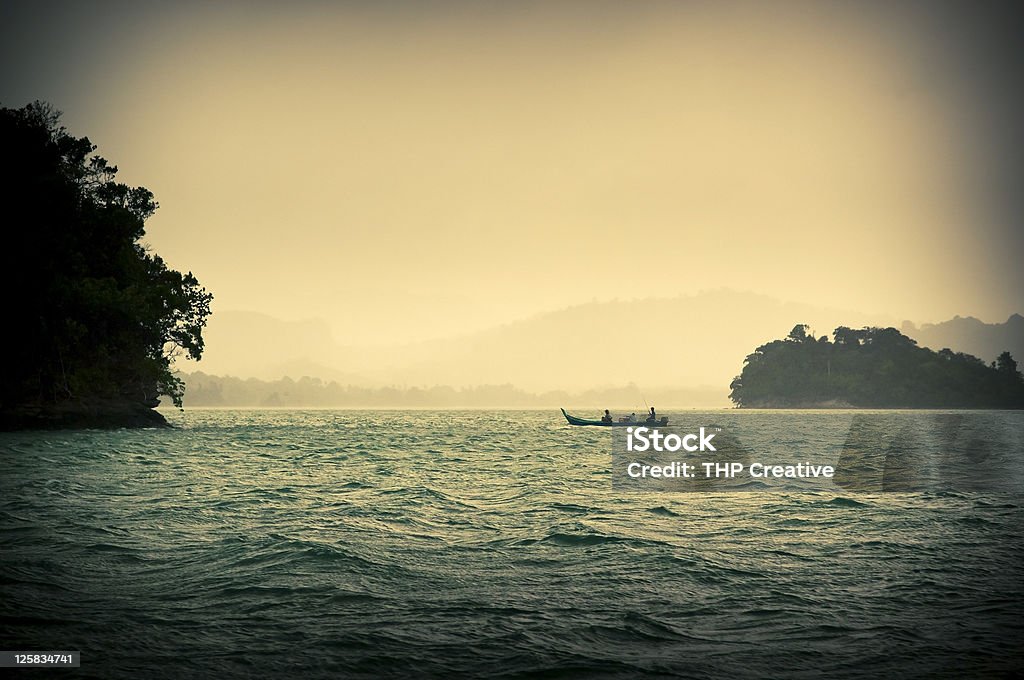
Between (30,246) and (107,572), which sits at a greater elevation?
(30,246)

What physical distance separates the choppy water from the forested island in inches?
1592

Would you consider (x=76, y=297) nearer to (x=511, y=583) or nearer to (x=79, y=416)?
(x=79, y=416)

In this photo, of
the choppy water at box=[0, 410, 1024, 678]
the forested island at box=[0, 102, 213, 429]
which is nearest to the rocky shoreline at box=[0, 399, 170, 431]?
the forested island at box=[0, 102, 213, 429]

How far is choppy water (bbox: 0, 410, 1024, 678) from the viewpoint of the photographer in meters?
9.49

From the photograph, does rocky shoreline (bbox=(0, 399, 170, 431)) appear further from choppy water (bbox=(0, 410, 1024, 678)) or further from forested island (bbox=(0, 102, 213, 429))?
choppy water (bbox=(0, 410, 1024, 678))

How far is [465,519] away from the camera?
2125cm

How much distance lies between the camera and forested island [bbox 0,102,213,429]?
59938 mm

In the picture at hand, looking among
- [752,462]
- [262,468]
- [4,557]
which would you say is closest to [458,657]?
[4,557]

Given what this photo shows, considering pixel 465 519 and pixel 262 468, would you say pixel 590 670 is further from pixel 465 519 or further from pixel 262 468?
pixel 262 468

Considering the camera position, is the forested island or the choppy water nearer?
the choppy water

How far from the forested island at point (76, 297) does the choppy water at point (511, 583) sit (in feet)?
133

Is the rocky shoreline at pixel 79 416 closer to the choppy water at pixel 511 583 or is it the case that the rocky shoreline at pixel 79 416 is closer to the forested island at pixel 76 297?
the forested island at pixel 76 297

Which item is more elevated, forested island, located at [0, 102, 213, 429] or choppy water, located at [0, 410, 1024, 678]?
forested island, located at [0, 102, 213, 429]

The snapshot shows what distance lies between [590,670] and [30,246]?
65.6m
